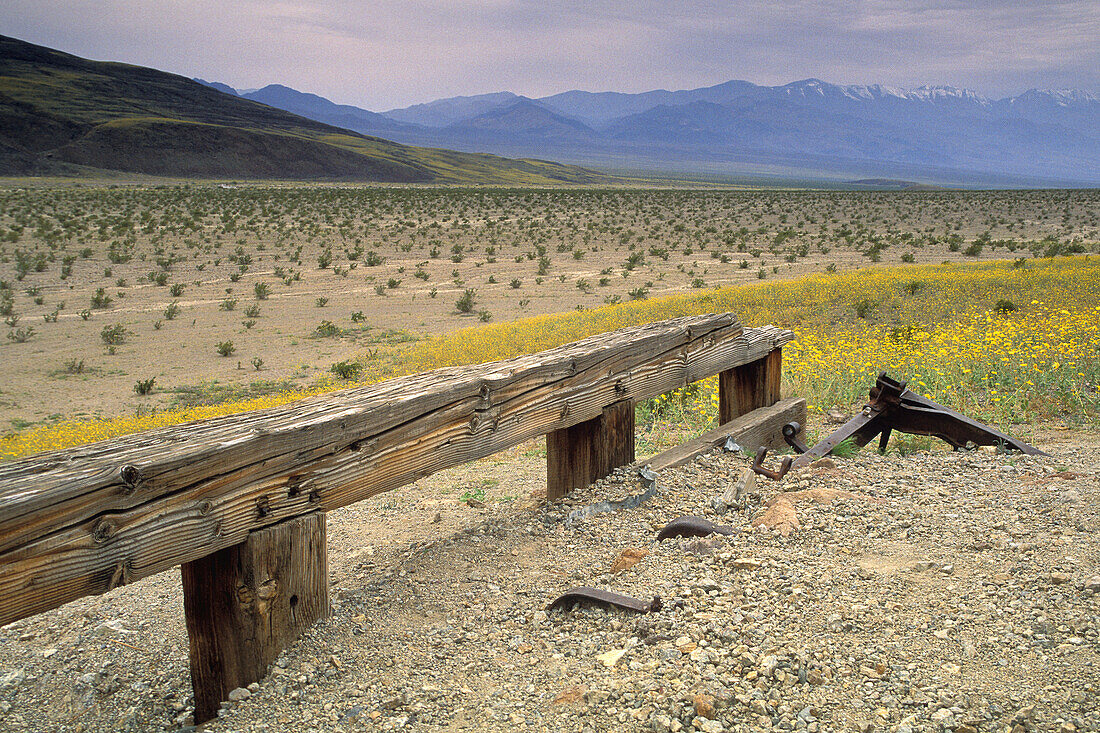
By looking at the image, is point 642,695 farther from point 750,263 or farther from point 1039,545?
point 750,263

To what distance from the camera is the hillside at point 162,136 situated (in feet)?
275

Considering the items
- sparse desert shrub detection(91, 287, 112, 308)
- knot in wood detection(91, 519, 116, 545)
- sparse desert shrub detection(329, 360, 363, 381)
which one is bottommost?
sparse desert shrub detection(329, 360, 363, 381)

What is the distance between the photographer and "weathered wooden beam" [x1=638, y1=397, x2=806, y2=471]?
4422 mm

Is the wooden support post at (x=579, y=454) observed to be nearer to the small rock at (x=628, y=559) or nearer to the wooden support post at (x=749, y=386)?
the small rock at (x=628, y=559)

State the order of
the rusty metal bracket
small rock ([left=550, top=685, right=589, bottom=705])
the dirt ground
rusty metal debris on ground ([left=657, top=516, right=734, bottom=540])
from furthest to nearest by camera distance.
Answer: the dirt ground, the rusty metal bracket, rusty metal debris on ground ([left=657, top=516, right=734, bottom=540]), small rock ([left=550, top=685, right=589, bottom=705])

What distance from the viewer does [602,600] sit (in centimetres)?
287

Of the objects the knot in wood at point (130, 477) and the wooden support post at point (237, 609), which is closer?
the knot in wood at point (130, 477)

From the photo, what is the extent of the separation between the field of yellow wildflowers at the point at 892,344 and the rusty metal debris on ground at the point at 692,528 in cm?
326

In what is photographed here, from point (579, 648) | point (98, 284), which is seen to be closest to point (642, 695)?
point (579, 648)

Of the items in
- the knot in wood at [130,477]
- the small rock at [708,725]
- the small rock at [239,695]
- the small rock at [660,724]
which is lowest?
the small rock at [239,695]

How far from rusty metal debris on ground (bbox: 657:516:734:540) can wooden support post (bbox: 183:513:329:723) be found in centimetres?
156

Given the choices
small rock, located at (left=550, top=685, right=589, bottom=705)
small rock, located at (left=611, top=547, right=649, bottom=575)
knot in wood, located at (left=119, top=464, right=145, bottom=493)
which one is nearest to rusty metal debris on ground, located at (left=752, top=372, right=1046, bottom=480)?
small rock, located at (left=611, top=547, right=649, bottom=575)

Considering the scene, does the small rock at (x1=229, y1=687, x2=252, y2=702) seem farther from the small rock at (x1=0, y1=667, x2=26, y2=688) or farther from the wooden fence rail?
the small rock at (x1=0, y1=667, x2=26, y2=688)

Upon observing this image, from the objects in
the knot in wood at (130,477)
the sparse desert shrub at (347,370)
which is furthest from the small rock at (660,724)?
the sparse desert shrub at (347,370)
